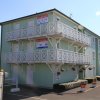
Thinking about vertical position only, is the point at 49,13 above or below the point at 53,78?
above

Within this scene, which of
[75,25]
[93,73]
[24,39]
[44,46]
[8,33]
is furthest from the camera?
[93,73]

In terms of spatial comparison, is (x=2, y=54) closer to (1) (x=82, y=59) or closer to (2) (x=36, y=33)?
(2) (x=36, y=33)

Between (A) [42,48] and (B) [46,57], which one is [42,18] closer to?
(A) [42,48]

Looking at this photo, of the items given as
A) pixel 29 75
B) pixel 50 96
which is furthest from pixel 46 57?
pixel 50 96

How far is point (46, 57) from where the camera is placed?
19766mm

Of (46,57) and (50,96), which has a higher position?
(46,57)

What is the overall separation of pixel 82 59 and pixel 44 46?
6.13 m

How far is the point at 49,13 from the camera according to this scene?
22.0m

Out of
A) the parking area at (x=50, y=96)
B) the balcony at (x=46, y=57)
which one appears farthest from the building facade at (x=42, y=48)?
the parking area at (x=50, y=96)

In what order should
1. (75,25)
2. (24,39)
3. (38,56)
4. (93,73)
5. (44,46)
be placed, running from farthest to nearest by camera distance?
1. (93,73)
2. (75,25)
3. (24,39)
4. (44,46)
5. (38,56)

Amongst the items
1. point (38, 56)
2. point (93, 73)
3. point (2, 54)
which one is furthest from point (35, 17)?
point (93, 73)

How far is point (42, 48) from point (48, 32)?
2639mm

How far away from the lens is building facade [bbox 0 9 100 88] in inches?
797

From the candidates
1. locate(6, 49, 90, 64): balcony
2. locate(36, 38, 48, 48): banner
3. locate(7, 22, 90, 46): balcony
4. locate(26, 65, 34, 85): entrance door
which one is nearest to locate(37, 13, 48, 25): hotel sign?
locate(7, 22, 90, 46): balcony
